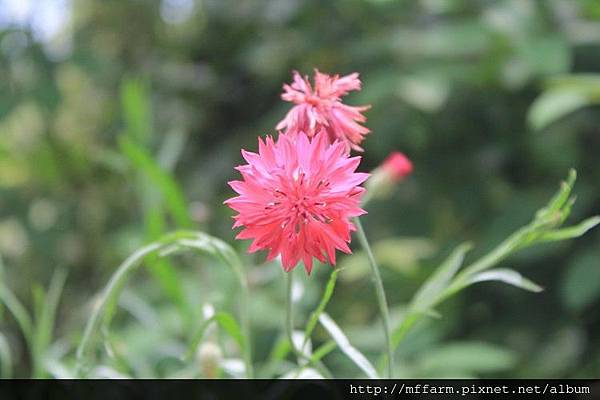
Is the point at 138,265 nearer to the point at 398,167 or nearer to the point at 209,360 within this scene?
the point at 209,360

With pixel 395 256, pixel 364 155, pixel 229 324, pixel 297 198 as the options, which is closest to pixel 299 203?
pixel 297 198

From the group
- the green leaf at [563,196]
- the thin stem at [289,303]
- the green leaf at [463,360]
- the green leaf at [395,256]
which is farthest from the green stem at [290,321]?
the green leaf at [395,256]

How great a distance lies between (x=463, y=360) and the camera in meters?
0.86

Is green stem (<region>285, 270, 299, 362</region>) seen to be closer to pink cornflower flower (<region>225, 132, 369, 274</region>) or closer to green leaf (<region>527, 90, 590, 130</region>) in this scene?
pink cornflower flower (<region>225, 132, 369, 274</region>)

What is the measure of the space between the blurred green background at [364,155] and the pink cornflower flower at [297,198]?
0.92 feet

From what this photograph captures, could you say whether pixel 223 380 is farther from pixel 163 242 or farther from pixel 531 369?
pixel 531 369

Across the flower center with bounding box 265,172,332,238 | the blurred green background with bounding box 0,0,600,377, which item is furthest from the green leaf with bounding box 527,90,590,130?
the flower center with bounding box 265,172,332,238

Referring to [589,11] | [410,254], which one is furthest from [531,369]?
[589,11]

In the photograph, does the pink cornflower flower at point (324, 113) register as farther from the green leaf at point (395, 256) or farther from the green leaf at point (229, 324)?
the green leaf at point (395, 256)

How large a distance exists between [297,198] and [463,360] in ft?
1.91

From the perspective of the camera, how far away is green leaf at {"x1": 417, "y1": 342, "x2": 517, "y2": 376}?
848mm

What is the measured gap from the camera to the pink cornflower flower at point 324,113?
36 centimetres

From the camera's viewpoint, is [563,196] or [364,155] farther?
[364,155]

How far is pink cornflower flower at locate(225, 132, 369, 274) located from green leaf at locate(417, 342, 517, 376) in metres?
0.56
